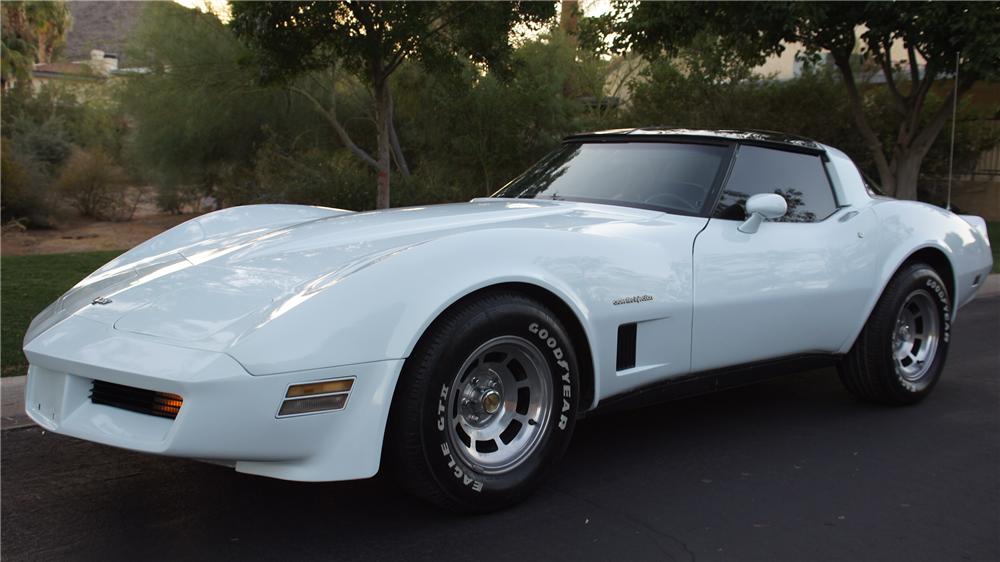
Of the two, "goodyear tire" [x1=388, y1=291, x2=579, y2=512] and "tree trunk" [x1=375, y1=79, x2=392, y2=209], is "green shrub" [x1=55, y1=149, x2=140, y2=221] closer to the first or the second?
"tree trunk" [x1=375, y1=79, x2=392, y2=209]

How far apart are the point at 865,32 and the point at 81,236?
14788mm

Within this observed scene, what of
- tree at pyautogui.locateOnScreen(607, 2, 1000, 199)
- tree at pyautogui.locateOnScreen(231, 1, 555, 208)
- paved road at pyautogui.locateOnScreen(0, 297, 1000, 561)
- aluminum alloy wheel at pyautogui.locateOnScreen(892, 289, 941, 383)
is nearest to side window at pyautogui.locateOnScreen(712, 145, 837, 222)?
aluminum alloy wheel at pyautogui.locateOnScreen(892, 289, 941, 383)

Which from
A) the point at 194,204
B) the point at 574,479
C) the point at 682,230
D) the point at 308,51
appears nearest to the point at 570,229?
the point at 682,230

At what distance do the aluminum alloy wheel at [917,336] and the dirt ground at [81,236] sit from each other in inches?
518

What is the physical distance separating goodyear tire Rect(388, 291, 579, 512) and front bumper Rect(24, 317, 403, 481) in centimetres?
13

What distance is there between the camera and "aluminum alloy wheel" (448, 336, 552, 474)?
129 inches

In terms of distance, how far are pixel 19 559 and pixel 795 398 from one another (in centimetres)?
404

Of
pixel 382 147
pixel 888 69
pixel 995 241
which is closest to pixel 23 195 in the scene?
pixel 382 147

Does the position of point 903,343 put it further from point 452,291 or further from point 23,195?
point 23,195

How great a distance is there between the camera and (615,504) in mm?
3484

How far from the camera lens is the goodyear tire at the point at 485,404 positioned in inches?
119

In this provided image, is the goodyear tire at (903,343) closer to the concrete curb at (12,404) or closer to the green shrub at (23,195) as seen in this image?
the concrete curb at (12,404)

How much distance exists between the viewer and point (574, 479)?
375cm

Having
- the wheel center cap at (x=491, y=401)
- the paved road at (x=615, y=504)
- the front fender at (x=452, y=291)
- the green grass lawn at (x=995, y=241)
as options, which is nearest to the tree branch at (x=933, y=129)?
the green grass lawn at (x=995, y=241)
